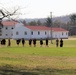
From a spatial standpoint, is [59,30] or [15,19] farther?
[59,30]

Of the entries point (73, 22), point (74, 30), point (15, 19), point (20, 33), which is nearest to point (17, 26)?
point (20, 33)

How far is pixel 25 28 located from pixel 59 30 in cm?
1492

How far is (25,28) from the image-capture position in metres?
117

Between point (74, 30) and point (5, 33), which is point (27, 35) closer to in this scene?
point (5, 33)

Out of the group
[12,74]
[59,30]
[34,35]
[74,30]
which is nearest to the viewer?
[12,74]

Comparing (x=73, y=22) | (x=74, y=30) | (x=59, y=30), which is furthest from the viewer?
(x=73, y=22)

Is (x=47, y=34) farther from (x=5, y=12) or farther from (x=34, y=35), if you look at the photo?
(x=5, y=12)

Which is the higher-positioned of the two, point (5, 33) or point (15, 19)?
point (15, 19)

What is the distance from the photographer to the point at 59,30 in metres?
125

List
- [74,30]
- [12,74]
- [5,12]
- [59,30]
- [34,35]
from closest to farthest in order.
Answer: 1. [12,74]
2. [5,12]
3. [34,35]
4. [59,30]
5. [74,30]

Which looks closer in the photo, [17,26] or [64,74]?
[64,74]

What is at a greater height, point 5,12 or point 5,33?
point 5,12

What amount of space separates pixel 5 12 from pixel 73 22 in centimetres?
16514

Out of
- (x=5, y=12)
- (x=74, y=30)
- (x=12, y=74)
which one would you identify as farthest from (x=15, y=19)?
(x=74, y=30)
